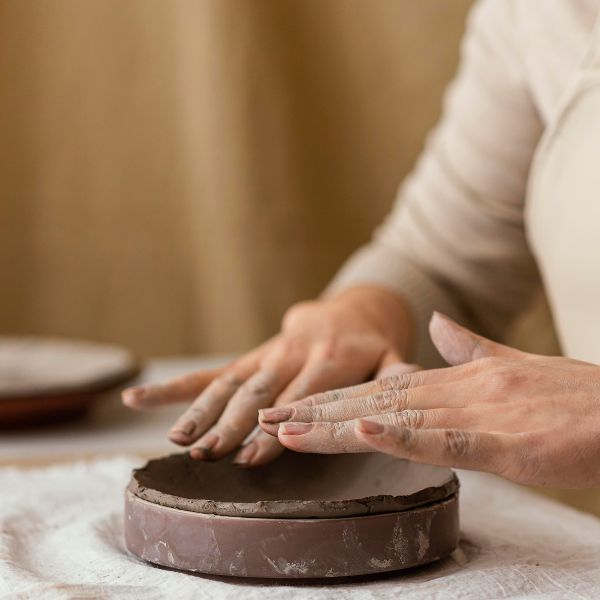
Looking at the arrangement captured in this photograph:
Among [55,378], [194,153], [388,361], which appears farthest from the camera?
[194,153]

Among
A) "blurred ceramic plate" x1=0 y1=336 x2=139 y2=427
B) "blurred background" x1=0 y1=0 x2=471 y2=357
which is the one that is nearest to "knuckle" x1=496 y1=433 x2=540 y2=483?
"blurred ceramic plate" x1=0 y1=336 x2=139 y2=427

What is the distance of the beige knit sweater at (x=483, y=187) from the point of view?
0.96 meters

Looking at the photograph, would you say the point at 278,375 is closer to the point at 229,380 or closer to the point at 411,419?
the point at 229,380

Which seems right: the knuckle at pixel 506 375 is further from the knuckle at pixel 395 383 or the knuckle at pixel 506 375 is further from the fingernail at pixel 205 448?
the fingernail at pixel 205 448

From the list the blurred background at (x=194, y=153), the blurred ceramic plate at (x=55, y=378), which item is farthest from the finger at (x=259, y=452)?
the blurred background at (x=194, y=153)

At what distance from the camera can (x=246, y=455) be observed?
663mm

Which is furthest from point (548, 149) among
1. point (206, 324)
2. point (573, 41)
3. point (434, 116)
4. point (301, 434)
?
point (206, 324)

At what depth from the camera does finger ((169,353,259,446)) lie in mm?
685

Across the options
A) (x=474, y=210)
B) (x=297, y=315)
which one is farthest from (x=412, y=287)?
(x=297, y=315)

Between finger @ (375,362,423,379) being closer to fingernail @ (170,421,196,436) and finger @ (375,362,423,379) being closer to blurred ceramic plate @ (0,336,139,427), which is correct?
fingernail @ (170,421,196,436)

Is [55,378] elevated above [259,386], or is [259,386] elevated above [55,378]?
[259,386]

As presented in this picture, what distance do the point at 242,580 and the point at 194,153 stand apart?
1382mm

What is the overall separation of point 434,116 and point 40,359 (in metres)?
0.89

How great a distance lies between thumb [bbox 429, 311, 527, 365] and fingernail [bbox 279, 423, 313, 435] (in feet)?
0.37
